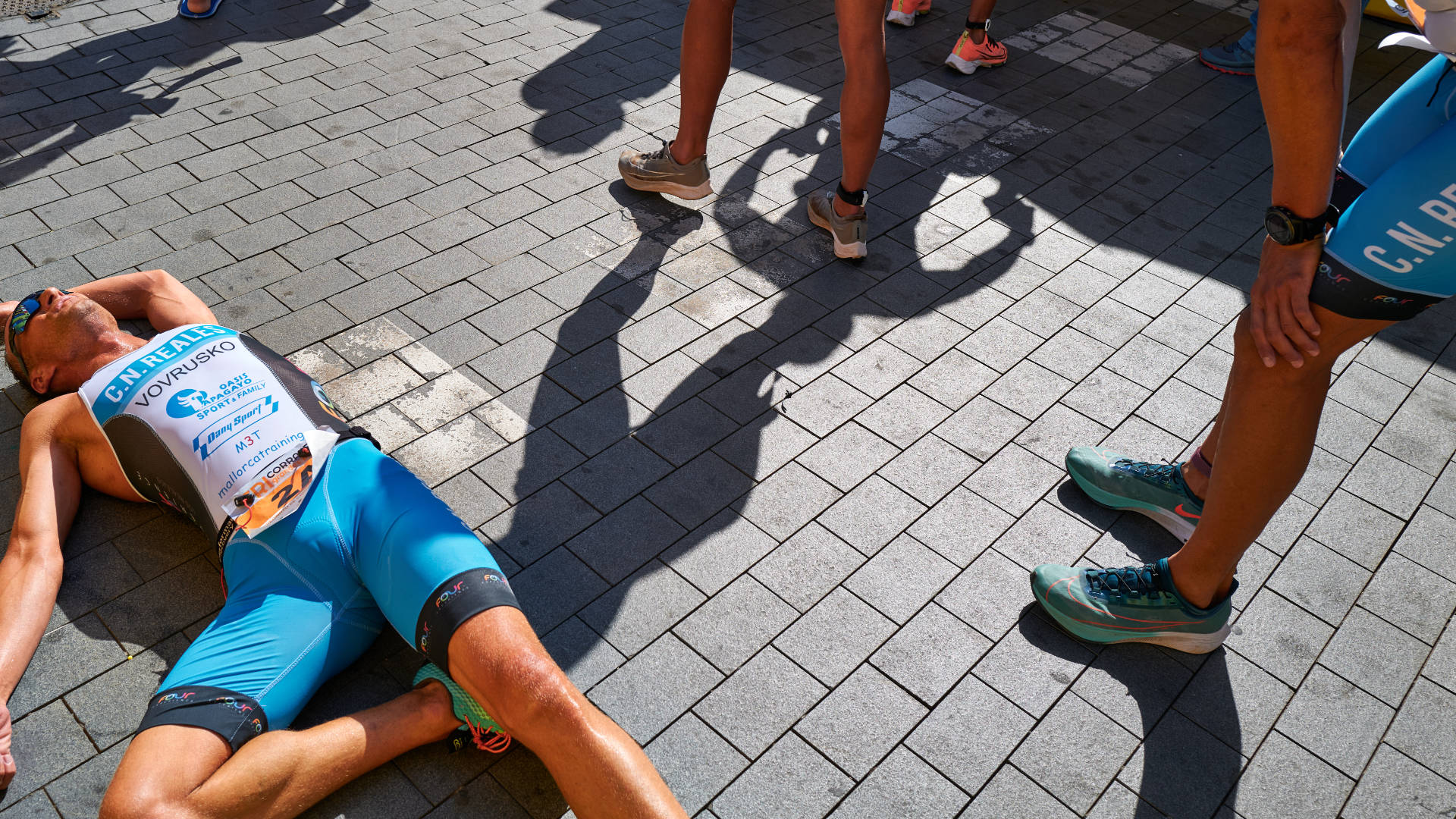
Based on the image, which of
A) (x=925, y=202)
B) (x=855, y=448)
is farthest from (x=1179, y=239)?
(x=855, y=448)

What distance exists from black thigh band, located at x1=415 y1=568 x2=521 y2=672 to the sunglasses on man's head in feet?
5.32

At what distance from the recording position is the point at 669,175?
4395 mm

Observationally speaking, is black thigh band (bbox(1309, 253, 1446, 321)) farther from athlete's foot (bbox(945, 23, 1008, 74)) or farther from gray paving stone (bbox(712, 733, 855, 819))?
athlete's foot (bbox(945, 23, 1008, 74))

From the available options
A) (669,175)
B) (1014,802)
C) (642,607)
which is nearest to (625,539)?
(642,607)

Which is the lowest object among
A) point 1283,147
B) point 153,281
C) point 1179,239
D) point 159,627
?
point 1179,239

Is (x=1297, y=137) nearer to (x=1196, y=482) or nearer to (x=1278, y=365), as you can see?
(x=1278, y=365)

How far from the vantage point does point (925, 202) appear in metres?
4.66

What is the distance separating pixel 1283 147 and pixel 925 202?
263 centimetres

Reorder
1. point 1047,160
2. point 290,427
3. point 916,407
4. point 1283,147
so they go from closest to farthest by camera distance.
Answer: point 1283,147 → point 290,427 → point 916,407 → point 1047,160

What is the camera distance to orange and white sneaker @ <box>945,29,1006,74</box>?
18.9 feet

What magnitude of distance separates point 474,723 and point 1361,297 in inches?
84.9

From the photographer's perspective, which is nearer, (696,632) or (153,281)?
(696,632)

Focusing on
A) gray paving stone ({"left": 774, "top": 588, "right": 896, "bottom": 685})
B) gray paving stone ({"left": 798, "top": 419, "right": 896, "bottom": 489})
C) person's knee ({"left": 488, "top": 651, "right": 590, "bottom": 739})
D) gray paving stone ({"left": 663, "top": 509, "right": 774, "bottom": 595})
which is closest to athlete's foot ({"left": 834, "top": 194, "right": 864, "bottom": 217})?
gray paving stone ({"left": 798, "top": 419, "right": 896, "bottom": 489})

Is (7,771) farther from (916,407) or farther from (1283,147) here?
(1283,147)
